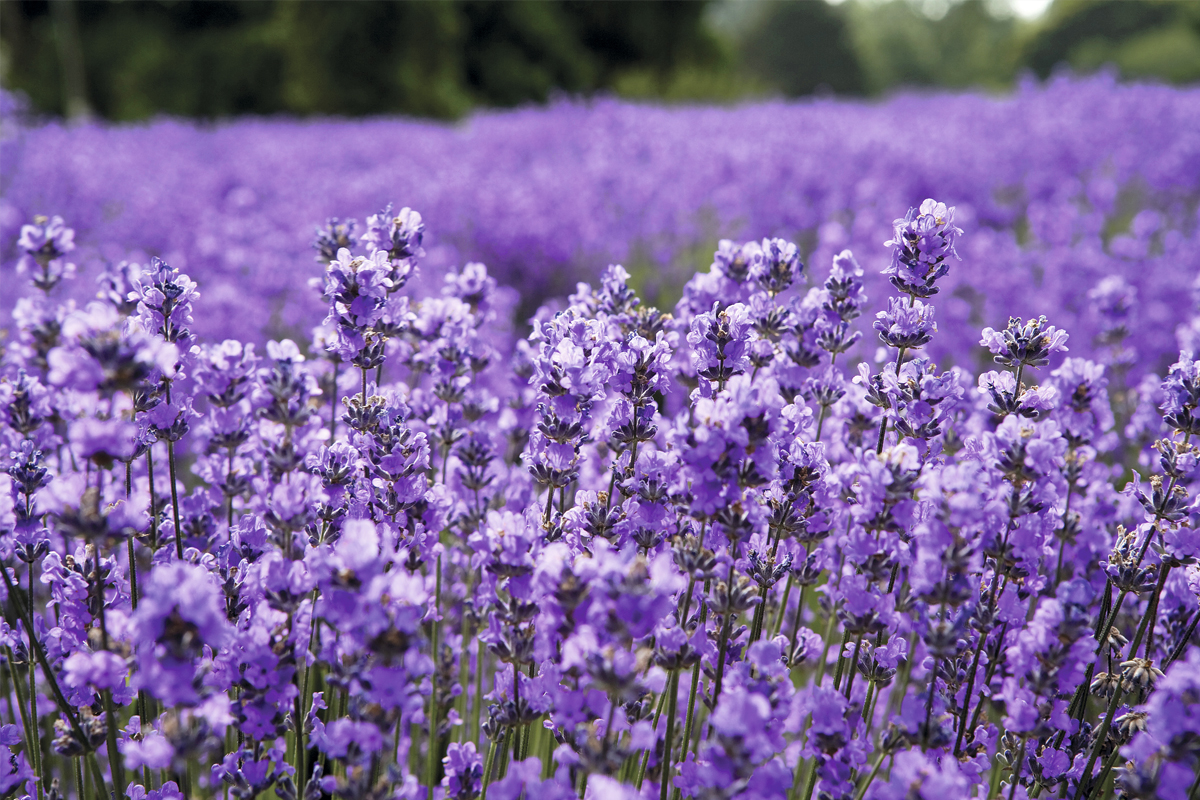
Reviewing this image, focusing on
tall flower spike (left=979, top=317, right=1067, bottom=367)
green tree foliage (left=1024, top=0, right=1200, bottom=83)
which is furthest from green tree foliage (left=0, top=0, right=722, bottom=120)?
tall flower spike (left=979, top=317, right=1067, bottom=367)

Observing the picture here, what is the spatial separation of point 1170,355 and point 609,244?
3.00 meters

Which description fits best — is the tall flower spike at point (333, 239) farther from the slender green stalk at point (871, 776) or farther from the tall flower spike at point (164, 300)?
the slender green stalk at point (871, 776)

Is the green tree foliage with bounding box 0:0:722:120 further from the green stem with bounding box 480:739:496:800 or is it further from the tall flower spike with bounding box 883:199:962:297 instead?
the green stem with bounding box 480:739:496:800

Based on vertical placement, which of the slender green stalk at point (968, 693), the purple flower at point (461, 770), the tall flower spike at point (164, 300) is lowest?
the purple flower at point (461, 770)

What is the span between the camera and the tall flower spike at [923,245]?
1.53 m

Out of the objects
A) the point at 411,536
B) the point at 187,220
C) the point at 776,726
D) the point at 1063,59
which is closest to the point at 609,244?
the point at 187,220

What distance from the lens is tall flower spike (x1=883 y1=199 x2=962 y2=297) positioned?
153cm

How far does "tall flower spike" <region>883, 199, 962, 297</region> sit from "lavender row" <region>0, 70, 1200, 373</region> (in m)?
2.35

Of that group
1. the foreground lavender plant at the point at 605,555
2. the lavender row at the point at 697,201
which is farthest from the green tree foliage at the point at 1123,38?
the foreground lavender plant at the point at 605,555

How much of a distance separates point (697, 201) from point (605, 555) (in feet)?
17.1

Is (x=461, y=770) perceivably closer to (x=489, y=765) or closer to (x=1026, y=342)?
(x=489, y=765)

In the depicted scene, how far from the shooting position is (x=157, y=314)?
1.48 meters

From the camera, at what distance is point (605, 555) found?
1010 millimetres

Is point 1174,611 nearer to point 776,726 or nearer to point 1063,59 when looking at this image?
point 776,726
